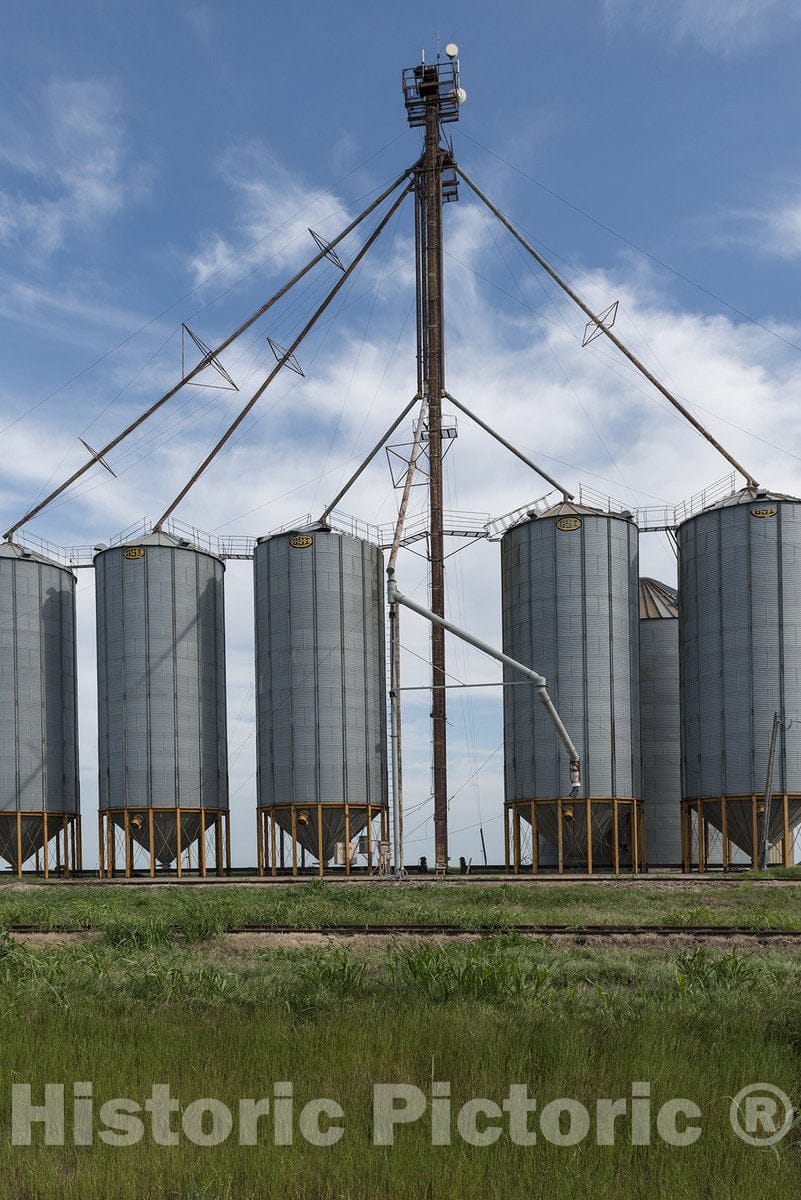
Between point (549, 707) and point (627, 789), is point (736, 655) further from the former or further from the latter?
point (549, 707)

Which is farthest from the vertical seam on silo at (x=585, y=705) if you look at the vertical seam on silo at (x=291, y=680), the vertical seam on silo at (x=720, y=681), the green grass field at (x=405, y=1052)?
the green grass field at (x=405, y=1052)

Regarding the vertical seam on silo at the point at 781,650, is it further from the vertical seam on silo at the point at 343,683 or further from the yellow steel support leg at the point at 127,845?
the yellow steel support leg at the point at 127,845

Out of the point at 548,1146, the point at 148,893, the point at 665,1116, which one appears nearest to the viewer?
the point at 548,1146

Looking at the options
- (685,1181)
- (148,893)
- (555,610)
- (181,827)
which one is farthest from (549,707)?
(685,1181)

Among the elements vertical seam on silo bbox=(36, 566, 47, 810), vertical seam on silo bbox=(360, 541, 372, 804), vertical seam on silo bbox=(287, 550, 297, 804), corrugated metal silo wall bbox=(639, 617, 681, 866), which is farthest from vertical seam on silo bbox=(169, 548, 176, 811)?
corrugated metal silo wall bbox=(639, 617, 681, 866)

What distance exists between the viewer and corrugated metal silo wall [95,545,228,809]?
6056 cm

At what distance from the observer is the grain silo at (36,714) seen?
206 ft

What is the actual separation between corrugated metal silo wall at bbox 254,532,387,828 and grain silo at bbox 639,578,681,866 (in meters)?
15.2

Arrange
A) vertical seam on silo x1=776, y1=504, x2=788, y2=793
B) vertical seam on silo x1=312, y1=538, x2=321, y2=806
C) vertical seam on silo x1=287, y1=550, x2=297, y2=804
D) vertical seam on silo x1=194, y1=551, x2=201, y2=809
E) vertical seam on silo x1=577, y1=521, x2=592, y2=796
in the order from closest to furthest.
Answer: vertical seam on silo x1=776, y1=504, x2=788, y2=793 < vertical seam on silo x1=577, y1=521, x2=592, y2=796 < vertical seam on silo x1=312, y1=538, x2=321, y2=806 < vertical seam on silo x1=287, y1=550, x2=297, y2=804 < vertical seam on silo x1=194, y1=551, x2=201, y2=809

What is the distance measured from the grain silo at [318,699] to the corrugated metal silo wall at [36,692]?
39.6 feet

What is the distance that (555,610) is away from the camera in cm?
5738

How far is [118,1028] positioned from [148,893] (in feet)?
76.1

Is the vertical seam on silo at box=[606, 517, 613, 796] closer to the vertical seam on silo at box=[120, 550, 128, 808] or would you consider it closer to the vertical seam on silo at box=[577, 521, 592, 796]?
the vertical seam on silo at box=[577, 521, 592, 796]

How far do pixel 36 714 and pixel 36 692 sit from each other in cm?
117
